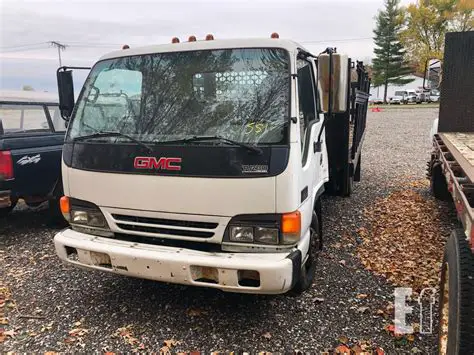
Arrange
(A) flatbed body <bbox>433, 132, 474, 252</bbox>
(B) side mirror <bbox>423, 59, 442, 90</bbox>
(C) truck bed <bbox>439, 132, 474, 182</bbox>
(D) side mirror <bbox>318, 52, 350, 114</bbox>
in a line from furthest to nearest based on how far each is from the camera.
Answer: (B) side mirror <bbox>423, 59, 442, 90</bbox> < (C) truck bed <bbox>439, 132, 474, 182</bbox> < (D) side mirror <bbox>318, 52, 350, 114</bbox> < (A) flatbed body <bbox>433, 132, 474, 252</bbox>

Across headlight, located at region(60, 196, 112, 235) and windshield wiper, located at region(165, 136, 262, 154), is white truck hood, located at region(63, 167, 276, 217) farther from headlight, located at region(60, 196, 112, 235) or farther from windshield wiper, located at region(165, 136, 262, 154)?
windshield wiper, located at region(165, 136, 262, 154)

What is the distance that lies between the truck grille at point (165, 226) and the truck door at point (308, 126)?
80 cm

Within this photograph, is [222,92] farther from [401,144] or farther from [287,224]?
[401,144]

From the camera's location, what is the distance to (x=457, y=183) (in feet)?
10.3

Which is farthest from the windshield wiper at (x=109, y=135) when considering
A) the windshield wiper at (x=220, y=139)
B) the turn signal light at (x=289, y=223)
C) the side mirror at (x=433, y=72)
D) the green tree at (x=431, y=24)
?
the green tree at (x=431, y=24)

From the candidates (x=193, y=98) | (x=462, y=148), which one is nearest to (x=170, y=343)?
(x=193, y=98)

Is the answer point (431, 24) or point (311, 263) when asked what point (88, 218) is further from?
point (431, 24)

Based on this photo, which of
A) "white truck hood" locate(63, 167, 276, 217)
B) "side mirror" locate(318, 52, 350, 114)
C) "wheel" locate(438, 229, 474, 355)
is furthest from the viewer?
"side mirror" locate(318, 52, 350, 114)

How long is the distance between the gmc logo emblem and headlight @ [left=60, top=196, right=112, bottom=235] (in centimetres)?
61

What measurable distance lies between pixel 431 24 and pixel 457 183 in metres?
44.1

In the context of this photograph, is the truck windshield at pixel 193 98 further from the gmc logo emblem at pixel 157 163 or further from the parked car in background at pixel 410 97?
the parked car in background at pixel 410 97

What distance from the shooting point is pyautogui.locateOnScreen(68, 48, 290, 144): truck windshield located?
10.4 ft

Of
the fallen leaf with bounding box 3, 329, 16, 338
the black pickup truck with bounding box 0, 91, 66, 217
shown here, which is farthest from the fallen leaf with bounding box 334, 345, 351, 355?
the black pickup truck with bounding box 0, 91, 66, 217

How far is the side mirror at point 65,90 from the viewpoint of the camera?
12.9ft
